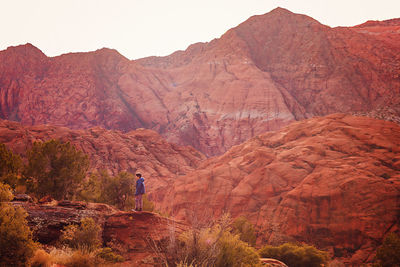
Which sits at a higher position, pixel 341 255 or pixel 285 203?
pixel 285 203

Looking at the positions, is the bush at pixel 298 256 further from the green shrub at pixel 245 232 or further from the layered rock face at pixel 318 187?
the layered rock face at pixel 318 187

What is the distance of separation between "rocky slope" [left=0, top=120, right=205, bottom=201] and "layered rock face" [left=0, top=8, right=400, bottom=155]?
1514 centimetres

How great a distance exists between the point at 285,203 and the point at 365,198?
18.8 ft

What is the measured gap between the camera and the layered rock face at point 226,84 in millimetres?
64000

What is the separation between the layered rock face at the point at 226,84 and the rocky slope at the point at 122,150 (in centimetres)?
1514

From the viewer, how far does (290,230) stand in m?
20.2

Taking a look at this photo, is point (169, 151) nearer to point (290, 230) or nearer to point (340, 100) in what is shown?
point (290, 230)

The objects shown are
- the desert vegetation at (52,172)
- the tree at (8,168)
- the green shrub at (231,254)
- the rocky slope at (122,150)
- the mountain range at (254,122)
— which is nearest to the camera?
the green shrub at (231,254)

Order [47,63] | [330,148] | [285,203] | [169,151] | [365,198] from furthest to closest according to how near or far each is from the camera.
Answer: [47,63] → [169,151] → [330,148] → [285,203] → [365,198]

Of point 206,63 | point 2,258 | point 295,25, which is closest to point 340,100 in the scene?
point 295,25

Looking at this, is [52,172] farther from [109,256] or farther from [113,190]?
[109,256]

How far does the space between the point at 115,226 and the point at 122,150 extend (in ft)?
128

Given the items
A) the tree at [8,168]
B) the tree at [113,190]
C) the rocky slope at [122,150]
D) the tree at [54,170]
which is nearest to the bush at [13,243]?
the tree at [8,168]

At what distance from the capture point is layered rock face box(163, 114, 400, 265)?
1848 cm
